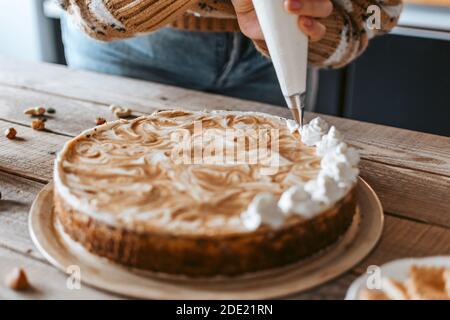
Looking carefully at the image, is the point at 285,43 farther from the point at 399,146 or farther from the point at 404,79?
the point at 404,79

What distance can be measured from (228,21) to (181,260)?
1.05 meters

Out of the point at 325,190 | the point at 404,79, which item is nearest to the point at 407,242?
the point at 325,190

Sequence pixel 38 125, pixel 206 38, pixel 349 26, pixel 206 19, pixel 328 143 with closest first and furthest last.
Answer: pixel 328 143, pixel 38 125, pixel 349 26, pixel 206 19, pixel 206 38

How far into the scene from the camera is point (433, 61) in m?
2.67

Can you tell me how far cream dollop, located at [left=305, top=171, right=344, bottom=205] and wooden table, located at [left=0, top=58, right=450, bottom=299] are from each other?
114mm

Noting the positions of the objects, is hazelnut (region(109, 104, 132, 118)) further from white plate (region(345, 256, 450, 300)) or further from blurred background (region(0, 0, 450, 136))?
blurred background (region(0, 0, 450, 136))

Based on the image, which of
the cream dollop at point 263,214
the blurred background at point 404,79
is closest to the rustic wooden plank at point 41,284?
the cream dollop at point 263,214

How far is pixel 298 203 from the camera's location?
88 cm

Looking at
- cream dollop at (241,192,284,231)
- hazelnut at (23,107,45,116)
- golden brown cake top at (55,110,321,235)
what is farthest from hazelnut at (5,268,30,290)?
hazelnut at (23,107,45,116)

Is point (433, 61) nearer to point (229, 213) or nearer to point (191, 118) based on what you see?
point (191, 118)

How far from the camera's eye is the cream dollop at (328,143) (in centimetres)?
108

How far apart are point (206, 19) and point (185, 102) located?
10.4 inches

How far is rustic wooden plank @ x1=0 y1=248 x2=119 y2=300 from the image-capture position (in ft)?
2.81
